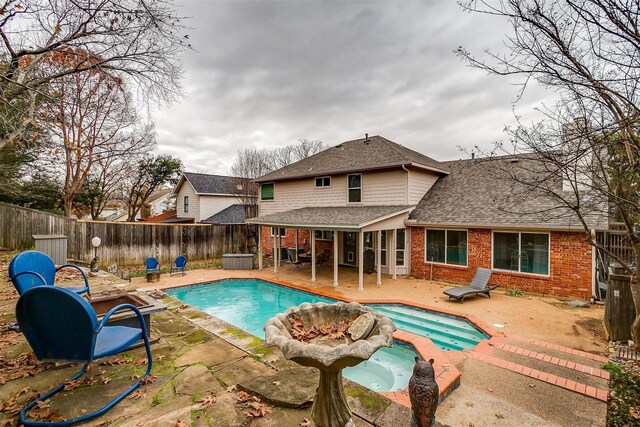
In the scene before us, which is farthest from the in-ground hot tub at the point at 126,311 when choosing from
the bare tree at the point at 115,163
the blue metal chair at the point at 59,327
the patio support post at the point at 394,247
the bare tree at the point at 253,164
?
the bare tree at the point at 253,164

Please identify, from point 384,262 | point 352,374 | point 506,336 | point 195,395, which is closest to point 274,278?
point 384,262

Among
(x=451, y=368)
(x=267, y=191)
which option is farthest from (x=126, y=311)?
(x=267, y=191)

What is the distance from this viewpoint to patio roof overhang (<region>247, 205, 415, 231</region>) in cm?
1056

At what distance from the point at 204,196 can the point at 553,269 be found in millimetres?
22247

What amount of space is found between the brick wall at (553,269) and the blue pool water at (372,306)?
12.5ft

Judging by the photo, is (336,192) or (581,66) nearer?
(581,66)

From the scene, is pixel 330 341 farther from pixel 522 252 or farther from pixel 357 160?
pixel 357 160

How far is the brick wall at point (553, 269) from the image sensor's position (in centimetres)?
900

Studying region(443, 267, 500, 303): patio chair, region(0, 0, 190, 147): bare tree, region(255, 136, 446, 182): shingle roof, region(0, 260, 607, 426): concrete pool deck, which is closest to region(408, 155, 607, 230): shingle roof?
region(255, 136, 446, 182): shingle roof

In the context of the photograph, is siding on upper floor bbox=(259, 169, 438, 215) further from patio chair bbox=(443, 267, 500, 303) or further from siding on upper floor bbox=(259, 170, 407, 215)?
patio chair bbox=(443, 267, 500, 303)

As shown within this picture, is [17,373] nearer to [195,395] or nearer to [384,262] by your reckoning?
[195,395]

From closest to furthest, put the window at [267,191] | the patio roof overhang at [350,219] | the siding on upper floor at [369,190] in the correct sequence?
the patio roof overhang at [350,219], the siding on upper floor at [369,190], the window at [267,191]

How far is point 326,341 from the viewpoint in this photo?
2.62 m

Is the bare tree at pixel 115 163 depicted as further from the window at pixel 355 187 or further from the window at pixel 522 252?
the window at pixel 522 252
